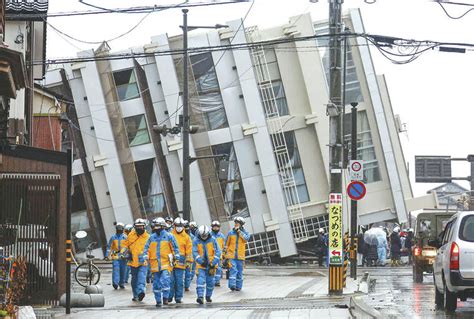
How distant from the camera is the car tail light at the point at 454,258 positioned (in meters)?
18.4

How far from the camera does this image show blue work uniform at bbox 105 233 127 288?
29000mm

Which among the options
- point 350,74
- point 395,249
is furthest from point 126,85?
point 395,249

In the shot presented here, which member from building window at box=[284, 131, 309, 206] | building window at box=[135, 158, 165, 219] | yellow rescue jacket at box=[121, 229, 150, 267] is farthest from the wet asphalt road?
building window at box=[135, 158, 165, 219]

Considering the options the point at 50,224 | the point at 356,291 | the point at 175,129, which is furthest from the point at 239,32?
the point at 50,224

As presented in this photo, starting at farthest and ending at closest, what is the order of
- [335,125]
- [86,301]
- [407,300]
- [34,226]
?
1. [335,125]
2. [407,300]
3. [86,301]
4. [34,226]

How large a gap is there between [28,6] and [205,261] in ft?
32.1

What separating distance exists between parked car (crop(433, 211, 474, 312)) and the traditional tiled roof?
13752 millimetres

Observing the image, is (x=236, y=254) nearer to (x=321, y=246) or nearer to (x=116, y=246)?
(x=116, y=246)

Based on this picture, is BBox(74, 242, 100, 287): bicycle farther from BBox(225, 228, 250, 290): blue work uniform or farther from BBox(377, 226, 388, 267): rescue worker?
BBox(377, 226, 388, 267): rescue worker

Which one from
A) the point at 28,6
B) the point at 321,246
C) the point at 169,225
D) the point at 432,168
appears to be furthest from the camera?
the point at 432,168

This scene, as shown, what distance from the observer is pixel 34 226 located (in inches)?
833

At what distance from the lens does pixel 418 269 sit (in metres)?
32.9

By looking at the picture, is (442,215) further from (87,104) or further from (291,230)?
(87,104)

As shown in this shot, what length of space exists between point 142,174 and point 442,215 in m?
18.7
